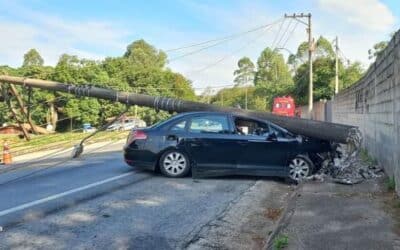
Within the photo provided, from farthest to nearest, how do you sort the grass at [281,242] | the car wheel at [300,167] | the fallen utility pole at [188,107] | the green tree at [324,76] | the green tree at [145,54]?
the green tree at [145,54]
the green tree at [324,76]
the fallen utility pole at [188,107]
the car wheel at [300,167]
the grass at [281,242]

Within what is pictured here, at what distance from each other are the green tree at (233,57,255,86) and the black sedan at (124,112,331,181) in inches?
→ 4311

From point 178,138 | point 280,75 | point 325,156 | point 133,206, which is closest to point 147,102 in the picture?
point 178,138

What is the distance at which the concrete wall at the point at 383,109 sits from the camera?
7.98 metres

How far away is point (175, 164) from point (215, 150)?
911mm

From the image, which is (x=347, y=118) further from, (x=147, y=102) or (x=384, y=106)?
(x=384, y=106)

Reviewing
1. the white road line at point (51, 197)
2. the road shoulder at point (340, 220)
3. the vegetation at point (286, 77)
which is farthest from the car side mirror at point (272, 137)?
the vegetation at point (286, 77)

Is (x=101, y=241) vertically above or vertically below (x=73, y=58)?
below

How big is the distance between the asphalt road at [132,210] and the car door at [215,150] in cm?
31

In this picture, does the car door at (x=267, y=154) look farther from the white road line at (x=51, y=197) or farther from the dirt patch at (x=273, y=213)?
the white road line at (x=51, y=197)

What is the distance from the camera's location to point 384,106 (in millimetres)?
9531

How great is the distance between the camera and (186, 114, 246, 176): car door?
35.6 ft

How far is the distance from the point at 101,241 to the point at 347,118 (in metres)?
14.9

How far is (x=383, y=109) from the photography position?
970cm

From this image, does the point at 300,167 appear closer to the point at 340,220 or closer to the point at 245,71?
the point at 340,220
